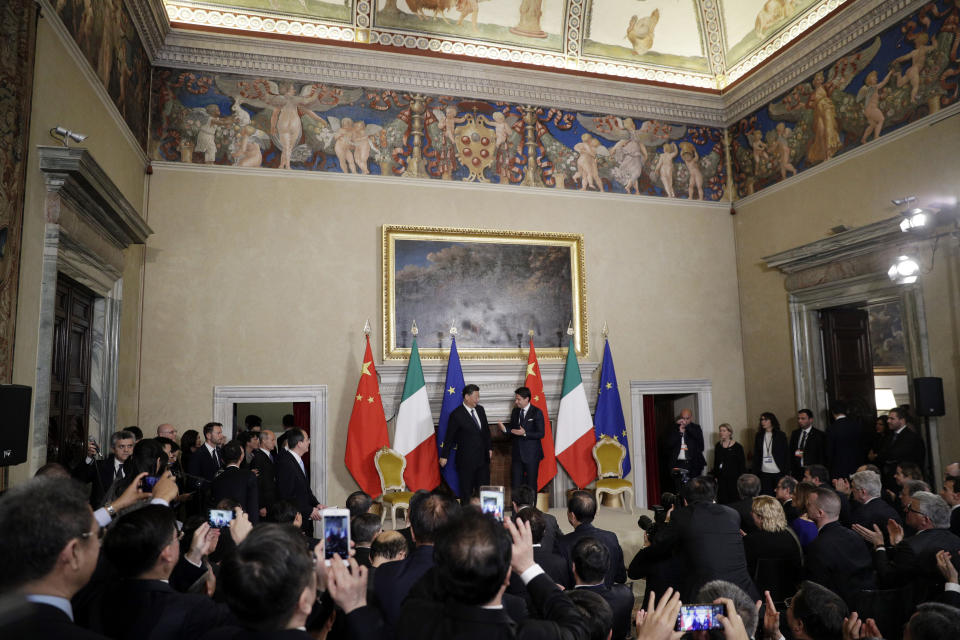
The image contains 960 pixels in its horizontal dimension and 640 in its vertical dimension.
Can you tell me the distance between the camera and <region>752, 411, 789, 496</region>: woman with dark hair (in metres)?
9.95

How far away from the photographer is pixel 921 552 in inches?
157

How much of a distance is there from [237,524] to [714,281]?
1084cm

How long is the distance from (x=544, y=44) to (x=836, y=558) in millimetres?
9995

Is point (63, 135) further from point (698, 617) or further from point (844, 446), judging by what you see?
point (844, 446)

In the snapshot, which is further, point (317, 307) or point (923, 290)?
point (317, 307)

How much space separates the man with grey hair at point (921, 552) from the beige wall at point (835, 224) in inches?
209

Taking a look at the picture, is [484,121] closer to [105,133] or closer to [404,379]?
[404,379]

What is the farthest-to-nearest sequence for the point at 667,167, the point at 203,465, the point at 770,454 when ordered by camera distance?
the point at 667,167 < the point at 770,454 < the point at 203,465

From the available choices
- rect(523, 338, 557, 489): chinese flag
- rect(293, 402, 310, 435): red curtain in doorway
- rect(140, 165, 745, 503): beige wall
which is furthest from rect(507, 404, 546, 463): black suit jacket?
rect(293, 402, 310, 435): red curtain in doorway

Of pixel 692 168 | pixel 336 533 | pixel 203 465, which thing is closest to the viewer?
pixel 336 533

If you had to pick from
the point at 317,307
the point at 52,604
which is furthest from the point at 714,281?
the point at 52,604

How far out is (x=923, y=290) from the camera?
8.98 metres

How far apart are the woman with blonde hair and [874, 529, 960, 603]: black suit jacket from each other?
608 mm

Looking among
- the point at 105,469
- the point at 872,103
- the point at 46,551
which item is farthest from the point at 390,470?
the point at 872,103
